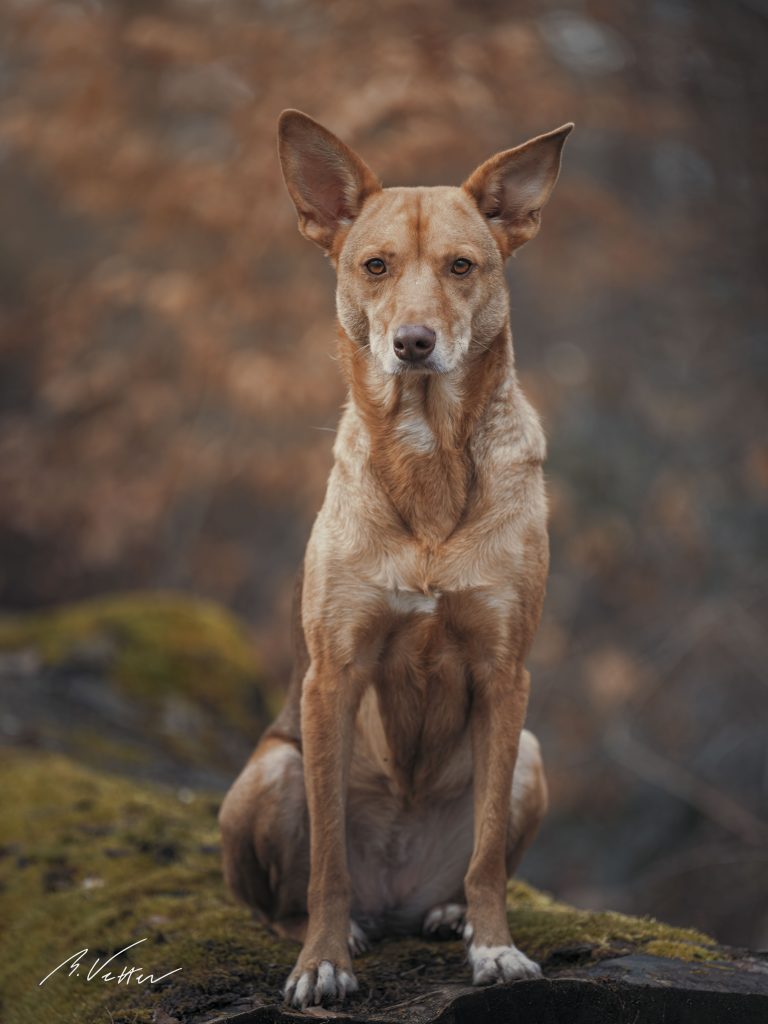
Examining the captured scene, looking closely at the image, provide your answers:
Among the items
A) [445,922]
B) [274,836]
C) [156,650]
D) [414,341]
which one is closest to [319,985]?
[274,836]

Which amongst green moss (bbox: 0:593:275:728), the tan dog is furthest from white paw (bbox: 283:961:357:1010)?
green moss (bbox: 0:593:275:728)

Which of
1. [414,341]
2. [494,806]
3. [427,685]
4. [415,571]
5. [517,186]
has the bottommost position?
[494,806]

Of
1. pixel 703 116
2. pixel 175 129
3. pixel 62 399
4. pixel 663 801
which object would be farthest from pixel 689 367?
pixel 62 399

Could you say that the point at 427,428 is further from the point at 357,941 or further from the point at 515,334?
the point at 515,334

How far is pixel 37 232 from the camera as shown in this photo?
484 inches

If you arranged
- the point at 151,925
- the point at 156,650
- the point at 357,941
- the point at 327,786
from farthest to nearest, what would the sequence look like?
the point at 156,650 < the point at 151,925 < the point at 357,941 < the point at 327,786

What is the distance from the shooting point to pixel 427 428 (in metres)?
3.71

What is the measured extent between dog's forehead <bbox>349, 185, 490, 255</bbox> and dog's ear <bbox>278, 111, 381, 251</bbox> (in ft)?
0.26

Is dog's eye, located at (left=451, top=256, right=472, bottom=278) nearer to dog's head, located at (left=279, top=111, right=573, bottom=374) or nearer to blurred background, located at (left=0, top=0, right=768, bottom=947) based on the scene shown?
dog's head, located at (left=279, top=111, right=573, bottom=374)

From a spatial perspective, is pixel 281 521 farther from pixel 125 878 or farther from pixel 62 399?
pixel 125 878

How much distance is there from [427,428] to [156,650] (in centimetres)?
459

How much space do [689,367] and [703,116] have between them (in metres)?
2.16

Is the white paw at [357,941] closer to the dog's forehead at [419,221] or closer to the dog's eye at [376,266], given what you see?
the dog's eye at [376,266]
